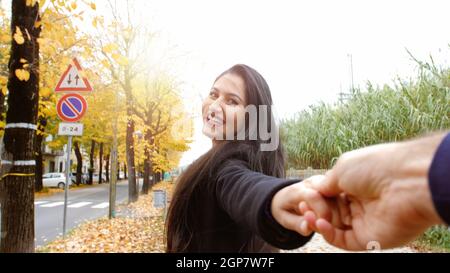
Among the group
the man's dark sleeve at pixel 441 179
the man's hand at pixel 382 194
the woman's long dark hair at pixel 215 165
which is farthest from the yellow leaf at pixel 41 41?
the man's dark sleeve at pixel 441 179

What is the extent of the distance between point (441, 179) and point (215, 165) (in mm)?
838

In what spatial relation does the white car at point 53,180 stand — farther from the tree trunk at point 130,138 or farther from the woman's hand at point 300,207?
the woman's hand at point 300,207

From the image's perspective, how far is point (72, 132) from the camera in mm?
4805

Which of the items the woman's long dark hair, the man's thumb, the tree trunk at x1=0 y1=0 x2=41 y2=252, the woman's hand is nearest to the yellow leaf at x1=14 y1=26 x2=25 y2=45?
the tree trunk at x1=0 y1=0 x2=41 y2=252

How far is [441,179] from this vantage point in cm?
48

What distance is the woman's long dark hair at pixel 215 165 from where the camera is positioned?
1.24 meters

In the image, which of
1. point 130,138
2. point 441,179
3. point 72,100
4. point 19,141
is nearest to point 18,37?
point 19,141

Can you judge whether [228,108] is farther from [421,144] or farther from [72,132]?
[72,132]

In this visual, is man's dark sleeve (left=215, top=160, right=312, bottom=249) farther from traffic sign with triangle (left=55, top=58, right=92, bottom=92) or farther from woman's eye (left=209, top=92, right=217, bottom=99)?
traffic sign with triangle (left=55, top=58, right=92, bottom=92)

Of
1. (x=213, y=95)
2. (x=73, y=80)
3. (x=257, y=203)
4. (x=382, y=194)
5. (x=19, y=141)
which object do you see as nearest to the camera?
(x=382, y=194)

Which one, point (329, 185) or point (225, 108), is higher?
point (225, 108)

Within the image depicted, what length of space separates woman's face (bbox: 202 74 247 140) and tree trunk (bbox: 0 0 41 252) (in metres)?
2.91

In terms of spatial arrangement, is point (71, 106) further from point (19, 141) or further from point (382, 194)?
point (382, 194)
